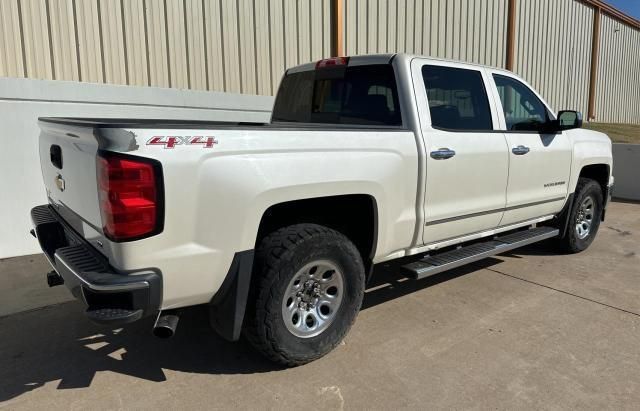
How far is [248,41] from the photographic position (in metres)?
7.09

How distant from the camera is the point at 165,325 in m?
2.63

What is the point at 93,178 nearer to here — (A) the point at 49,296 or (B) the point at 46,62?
(A) the point at 49,296

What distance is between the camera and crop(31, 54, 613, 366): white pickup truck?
2.47m

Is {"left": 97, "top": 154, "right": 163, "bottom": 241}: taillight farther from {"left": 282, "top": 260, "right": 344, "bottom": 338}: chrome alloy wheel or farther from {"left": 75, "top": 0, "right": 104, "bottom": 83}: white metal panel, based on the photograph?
{"left": 75, "top": 0, "right": 104, "bottom": 83}: white metal panel

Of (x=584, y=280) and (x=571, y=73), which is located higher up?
(x=571, y=73)

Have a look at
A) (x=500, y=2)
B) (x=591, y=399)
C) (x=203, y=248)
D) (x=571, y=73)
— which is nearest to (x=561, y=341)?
(x=591, y=399)

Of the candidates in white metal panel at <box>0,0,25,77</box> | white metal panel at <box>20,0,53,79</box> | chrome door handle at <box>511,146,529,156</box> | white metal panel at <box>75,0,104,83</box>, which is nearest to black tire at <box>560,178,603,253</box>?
chrome door handle at <box>511,146,529,156</box>

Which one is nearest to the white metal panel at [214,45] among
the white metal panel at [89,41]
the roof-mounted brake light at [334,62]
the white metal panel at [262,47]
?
the white metal panel at [262,47]

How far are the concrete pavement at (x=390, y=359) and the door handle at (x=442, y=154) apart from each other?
4.17 feet

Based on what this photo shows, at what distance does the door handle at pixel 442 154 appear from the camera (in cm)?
370

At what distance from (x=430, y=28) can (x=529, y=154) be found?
19.0 ft

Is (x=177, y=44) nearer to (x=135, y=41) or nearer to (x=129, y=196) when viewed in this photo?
(x=135, y=41)

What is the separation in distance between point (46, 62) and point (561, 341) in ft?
18.7

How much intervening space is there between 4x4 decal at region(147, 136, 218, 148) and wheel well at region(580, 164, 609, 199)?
4892mm
